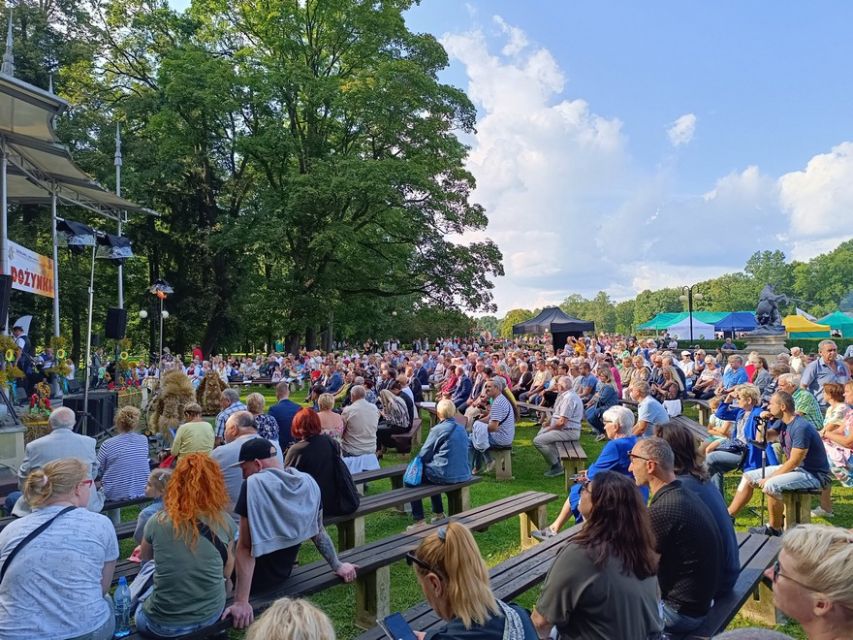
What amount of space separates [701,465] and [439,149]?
25227mm

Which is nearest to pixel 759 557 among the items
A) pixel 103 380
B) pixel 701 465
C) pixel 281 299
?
pixel 701 465

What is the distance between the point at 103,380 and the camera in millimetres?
15195

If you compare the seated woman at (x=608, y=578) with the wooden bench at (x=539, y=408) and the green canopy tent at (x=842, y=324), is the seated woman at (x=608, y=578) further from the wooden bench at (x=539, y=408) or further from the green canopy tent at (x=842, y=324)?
the green canopy tent at (x=842, y=324)

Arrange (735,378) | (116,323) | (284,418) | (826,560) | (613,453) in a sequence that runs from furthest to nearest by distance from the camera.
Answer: (116,323)
(735,378)
(284,418)
(613,453)
(826,560)

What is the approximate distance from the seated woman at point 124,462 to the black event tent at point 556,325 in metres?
21.4

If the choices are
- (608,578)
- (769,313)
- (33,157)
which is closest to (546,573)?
(608,578)

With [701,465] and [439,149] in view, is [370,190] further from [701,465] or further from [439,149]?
[701,465]

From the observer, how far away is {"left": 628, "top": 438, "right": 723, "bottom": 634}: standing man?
3.07 meters

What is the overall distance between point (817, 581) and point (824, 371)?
30.5ft

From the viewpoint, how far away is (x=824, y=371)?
929 centimetres

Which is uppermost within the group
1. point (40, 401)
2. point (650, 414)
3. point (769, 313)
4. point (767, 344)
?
point (769, 313)

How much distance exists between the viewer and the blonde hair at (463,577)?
2.16 metres

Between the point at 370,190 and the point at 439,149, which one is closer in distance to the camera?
the point at 370,190

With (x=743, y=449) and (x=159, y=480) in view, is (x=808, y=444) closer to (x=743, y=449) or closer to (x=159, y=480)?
(x=743, y=449)
